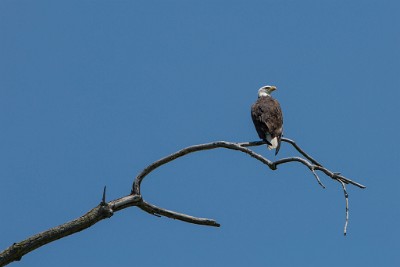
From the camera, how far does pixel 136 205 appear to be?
705 cm

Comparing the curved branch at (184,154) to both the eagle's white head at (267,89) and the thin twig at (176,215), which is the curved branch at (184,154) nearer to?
the thin twig at (176,215)

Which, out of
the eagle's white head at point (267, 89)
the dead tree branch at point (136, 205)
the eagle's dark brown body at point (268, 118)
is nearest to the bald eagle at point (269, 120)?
the eagle's dark brown body at point (268, 118)

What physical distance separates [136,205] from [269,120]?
14.1ft

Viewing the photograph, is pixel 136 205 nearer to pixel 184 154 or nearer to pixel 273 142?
pixel 184 154

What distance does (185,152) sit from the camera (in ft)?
23.2

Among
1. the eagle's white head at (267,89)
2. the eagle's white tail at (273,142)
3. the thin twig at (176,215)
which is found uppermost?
the eagle's white head at (267,89)

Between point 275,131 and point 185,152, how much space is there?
11.9 ft

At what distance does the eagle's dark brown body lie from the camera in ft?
34.2

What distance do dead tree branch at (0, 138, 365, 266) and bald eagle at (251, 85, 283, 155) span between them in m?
2.99

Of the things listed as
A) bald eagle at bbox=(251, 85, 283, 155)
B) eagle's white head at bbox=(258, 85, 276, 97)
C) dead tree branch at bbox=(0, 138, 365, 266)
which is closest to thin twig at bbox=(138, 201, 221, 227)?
dead tree branch at bbox=(0, 138, 365, 266)

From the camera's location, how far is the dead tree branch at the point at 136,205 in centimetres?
652

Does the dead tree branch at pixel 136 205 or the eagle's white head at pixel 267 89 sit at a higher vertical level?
the eagle's white head at pixel 267 89

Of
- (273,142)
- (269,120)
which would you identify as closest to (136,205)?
(273,142)

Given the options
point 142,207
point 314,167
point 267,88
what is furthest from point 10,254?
point 267,88
